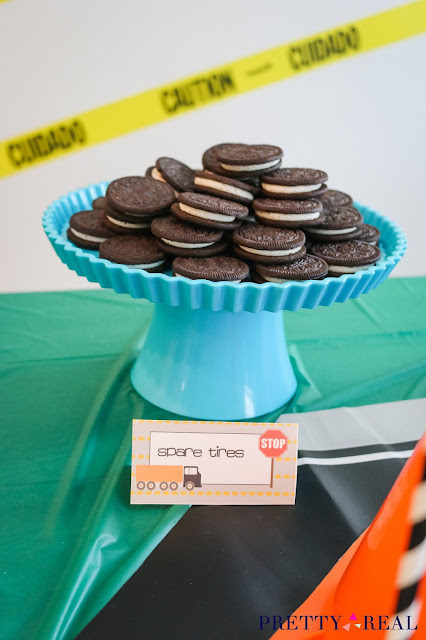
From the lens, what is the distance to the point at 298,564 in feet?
2.50

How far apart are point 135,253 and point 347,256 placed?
1.12 ft

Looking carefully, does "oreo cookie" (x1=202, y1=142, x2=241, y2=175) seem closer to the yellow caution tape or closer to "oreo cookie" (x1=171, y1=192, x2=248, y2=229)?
"oreo cookie" (x1=171, y1=192, x2=248, y2=229)

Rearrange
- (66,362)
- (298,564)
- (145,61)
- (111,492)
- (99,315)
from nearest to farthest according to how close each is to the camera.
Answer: (298,564) → (111,492) → (66,362) → (99,315) → (145,61)

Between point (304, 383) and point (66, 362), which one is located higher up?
point (66, 362)

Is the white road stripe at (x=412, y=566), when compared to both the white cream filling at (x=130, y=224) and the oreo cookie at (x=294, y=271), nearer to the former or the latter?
the oreo cookie at (x=294, y=271)

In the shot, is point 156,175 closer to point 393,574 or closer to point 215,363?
point 215,363

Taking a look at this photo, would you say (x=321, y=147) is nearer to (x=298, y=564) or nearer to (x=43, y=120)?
(x=43, y=120)

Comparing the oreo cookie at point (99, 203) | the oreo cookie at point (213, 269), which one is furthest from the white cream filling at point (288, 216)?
the oreo cookie at point (99, 203)

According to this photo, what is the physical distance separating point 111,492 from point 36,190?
1.83 metres

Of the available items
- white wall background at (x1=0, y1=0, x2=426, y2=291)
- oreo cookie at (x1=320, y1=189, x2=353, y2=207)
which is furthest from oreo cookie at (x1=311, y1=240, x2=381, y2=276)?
white wall background at (x1=0, y1=0, x2=426, y2=291)

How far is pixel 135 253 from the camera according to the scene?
0.91 meters

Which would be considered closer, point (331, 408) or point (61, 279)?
point (331, 408)

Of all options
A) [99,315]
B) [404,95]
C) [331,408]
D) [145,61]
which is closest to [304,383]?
[331,408]

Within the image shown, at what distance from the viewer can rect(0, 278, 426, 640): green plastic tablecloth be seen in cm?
74
